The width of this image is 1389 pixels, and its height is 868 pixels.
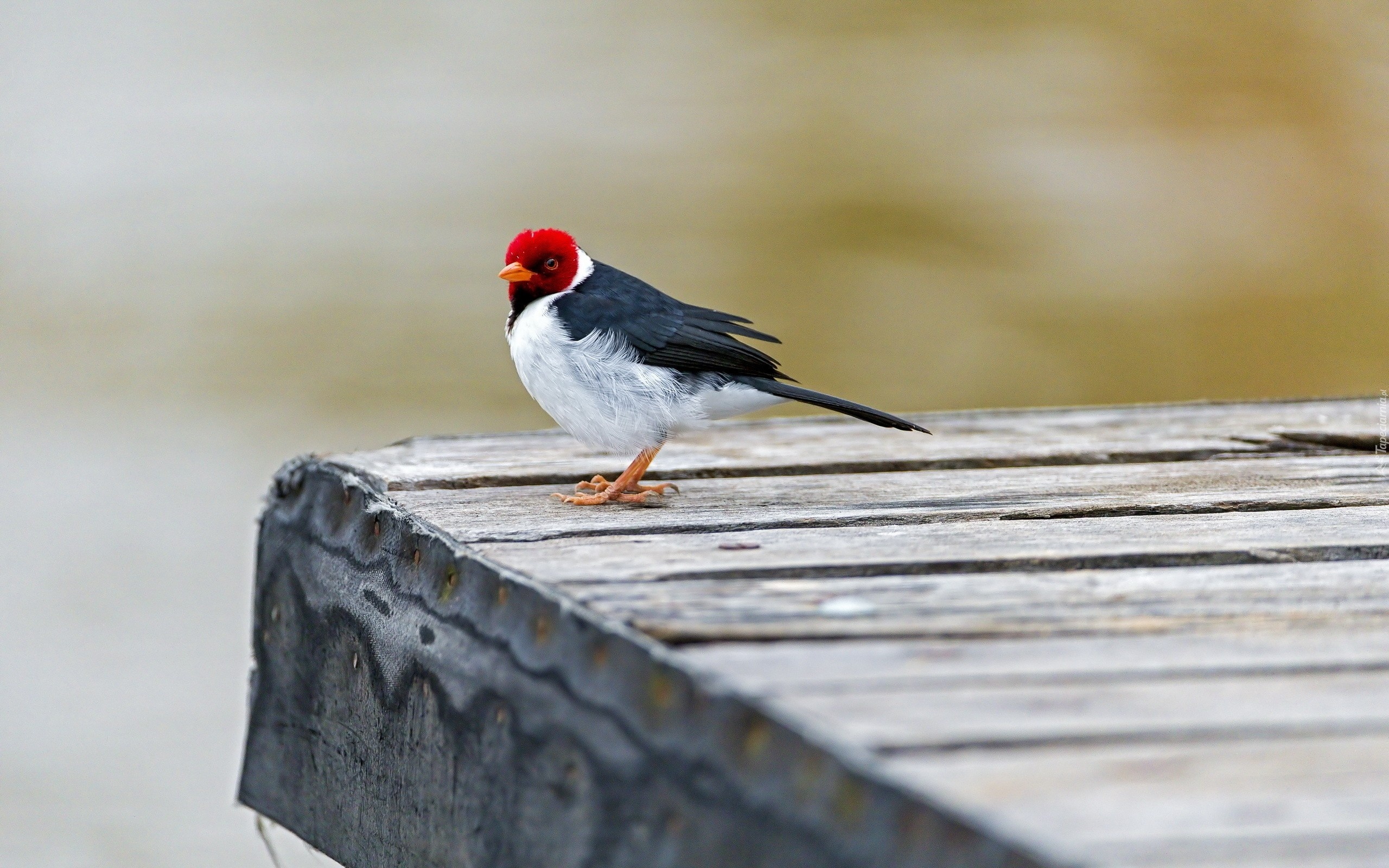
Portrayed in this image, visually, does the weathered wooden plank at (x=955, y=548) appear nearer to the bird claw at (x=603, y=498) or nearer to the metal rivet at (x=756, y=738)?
the bird claw at (x=603, y=498)

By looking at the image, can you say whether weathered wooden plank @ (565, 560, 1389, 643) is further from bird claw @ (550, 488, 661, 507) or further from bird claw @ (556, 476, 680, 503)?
bird claw @ (556, 476, 680, 503)

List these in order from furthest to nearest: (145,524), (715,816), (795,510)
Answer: (145,524), (795,510), (715,816)

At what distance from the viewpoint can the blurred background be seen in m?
9.95

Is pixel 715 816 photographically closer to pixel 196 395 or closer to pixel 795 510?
pixel 795 510

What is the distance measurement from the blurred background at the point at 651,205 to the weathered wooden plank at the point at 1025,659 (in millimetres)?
7244

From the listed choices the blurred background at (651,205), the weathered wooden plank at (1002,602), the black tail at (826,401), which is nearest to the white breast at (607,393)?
the black tail at (826,401)

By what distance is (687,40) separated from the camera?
11.0 meters

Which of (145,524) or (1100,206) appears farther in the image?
(1100,206)

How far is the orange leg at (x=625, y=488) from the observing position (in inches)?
130

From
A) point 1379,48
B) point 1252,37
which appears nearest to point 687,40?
point 1252,37

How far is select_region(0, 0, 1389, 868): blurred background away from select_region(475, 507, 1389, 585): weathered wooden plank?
638 cm

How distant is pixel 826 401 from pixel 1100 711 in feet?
5.85

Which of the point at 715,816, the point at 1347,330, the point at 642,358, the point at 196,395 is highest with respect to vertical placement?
the point at 1347,330

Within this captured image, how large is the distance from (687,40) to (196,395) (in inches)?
153
